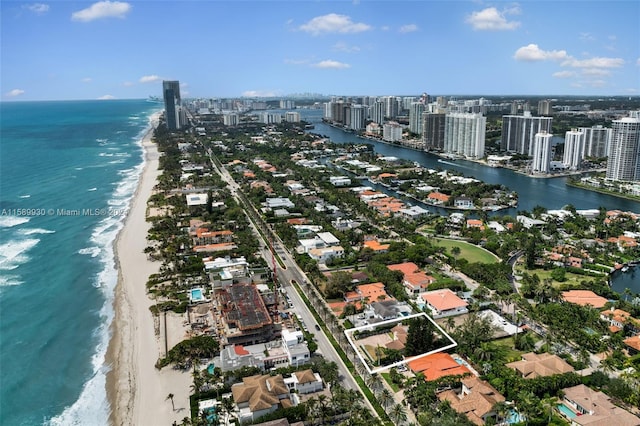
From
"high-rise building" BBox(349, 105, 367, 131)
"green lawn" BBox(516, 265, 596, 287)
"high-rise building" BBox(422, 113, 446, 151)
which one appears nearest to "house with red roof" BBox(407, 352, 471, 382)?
"green lawn" BBox(516, 265, 596, 287)

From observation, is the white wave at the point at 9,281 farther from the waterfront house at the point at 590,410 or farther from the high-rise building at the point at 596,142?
the high-rise building at the point at 596,142

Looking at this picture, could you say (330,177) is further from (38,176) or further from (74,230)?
(38,176)

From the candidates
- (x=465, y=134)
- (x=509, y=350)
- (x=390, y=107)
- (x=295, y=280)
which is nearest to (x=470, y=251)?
(x=295, y=280)

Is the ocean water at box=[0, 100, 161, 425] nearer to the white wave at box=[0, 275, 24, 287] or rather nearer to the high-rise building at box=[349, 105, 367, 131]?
the white wave at box=[0, 275, 24, 287]

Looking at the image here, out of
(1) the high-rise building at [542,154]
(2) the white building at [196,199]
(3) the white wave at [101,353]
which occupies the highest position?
(1) the high-rise building at [542,154]

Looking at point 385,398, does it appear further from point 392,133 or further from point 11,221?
point 392,133

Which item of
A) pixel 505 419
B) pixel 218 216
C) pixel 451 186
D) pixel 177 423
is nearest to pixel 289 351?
pixel 177 423

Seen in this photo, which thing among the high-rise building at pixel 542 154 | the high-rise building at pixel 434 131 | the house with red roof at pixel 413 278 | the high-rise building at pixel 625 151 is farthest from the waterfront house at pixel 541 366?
the high-rise building at pixel 434 131

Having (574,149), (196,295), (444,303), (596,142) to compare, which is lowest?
(196,295)
